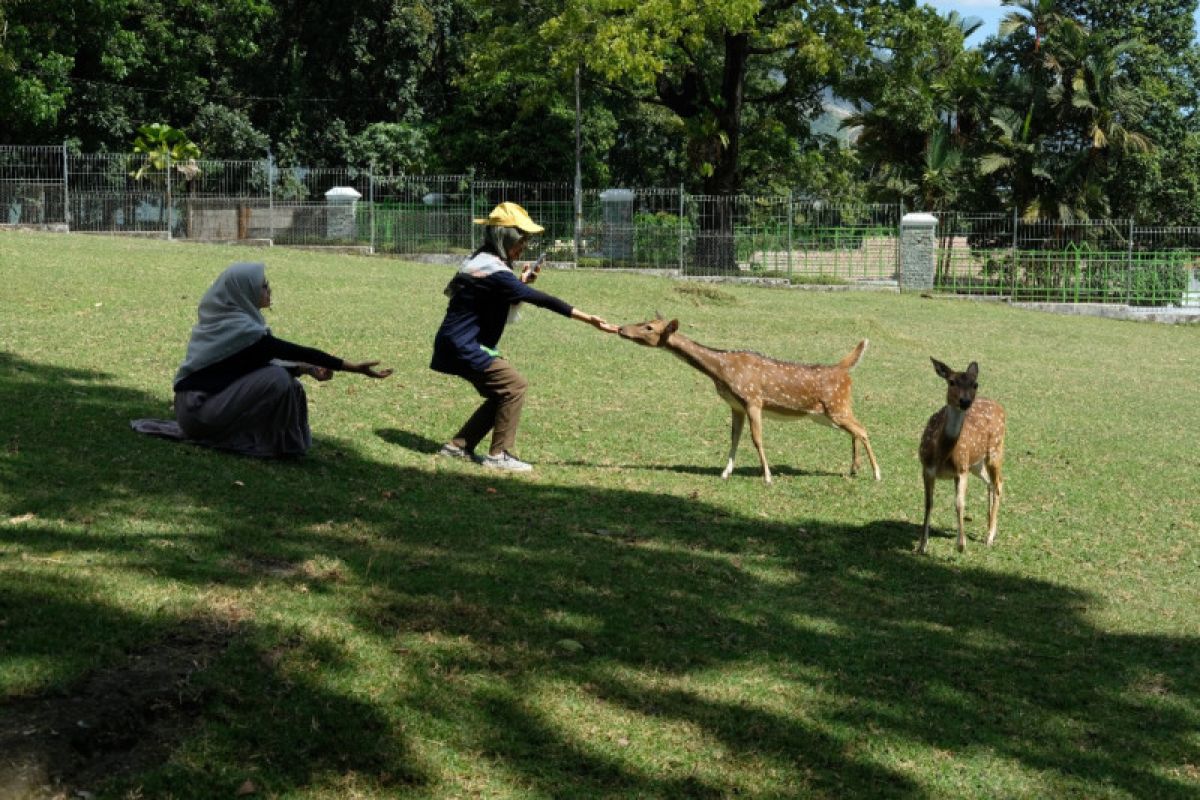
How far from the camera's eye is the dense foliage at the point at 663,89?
37625 mm

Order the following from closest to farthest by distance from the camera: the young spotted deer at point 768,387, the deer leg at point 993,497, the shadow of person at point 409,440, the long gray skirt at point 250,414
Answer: the long gray skirt at point 250,414 → the deer leg at point 993,497 → the young spotted deer at point 768,387 → the shadow of person at point 409,440

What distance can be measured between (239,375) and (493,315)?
6.57 feet

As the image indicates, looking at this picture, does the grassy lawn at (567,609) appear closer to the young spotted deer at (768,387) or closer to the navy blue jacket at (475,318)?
the young spotted deer at (768,387)

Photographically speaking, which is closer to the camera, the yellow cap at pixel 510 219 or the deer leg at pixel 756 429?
the yellow cap at pixel 510 219

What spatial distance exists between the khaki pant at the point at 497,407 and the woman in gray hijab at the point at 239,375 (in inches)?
44.8

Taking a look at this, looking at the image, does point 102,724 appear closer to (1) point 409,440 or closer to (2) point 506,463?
(2) point 506,463

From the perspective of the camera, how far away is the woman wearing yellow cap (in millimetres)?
9977

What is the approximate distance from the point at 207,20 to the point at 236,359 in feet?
125

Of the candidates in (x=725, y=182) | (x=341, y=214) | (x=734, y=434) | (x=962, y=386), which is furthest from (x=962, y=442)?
(x=725, y=182)

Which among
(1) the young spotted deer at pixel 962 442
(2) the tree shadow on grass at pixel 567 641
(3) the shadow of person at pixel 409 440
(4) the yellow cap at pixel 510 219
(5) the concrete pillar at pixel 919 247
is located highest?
(5) the concrete pillar at pixel 919 247

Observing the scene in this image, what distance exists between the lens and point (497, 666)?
605 cm

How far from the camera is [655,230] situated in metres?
35.8

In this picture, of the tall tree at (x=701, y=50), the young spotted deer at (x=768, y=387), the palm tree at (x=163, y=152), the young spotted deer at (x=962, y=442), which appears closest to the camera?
the young spotted deer at (x=962, y=442)

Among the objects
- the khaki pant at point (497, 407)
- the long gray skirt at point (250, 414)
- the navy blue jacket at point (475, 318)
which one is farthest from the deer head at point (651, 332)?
the long gray skirt at point (250, 414)
